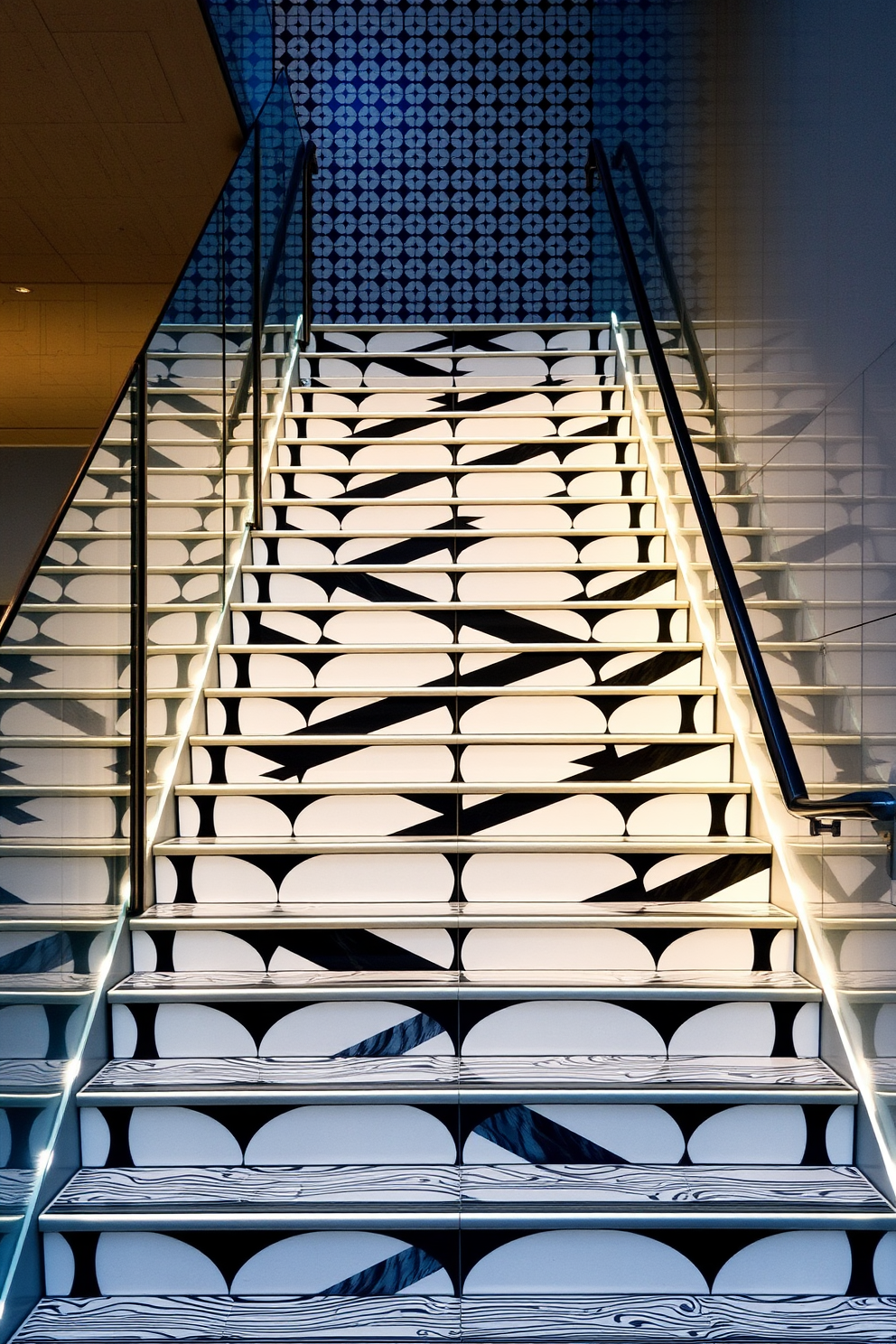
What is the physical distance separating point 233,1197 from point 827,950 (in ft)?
4.14

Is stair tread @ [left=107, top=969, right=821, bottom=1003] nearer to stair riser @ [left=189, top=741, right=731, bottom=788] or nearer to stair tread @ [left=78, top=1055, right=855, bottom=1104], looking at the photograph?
stair tread @ [left=78, top=1055, right=855, bottom=1104]

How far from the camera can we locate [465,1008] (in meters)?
2.28

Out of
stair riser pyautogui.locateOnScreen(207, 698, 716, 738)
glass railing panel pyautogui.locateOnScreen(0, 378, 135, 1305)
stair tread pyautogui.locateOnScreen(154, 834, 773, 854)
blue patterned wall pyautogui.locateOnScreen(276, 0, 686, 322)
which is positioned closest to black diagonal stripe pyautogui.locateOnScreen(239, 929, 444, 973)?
stair tread pyautogui.locateOnScreen(154, 834, 773, 854)

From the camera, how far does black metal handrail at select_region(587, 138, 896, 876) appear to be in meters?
1.93

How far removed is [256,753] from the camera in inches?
116

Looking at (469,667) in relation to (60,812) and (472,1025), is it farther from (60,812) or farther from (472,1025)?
(60,812)

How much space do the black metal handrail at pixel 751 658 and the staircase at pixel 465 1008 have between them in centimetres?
44

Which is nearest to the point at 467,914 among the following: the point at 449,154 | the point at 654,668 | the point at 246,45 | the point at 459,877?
the point at 459,877

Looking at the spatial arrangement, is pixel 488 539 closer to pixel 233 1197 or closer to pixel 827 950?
pixel 827 950

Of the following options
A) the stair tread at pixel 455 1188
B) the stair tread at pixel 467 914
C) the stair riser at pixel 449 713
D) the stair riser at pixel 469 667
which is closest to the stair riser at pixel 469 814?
the stair tread at pixel 467 914

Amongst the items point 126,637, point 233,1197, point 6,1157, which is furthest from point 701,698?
point 6,1157

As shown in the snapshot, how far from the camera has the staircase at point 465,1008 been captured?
6.32 feet

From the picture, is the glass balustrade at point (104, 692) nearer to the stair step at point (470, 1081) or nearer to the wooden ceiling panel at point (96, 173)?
the stair step at point (470, 1081)

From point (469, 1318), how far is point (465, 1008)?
58cm
